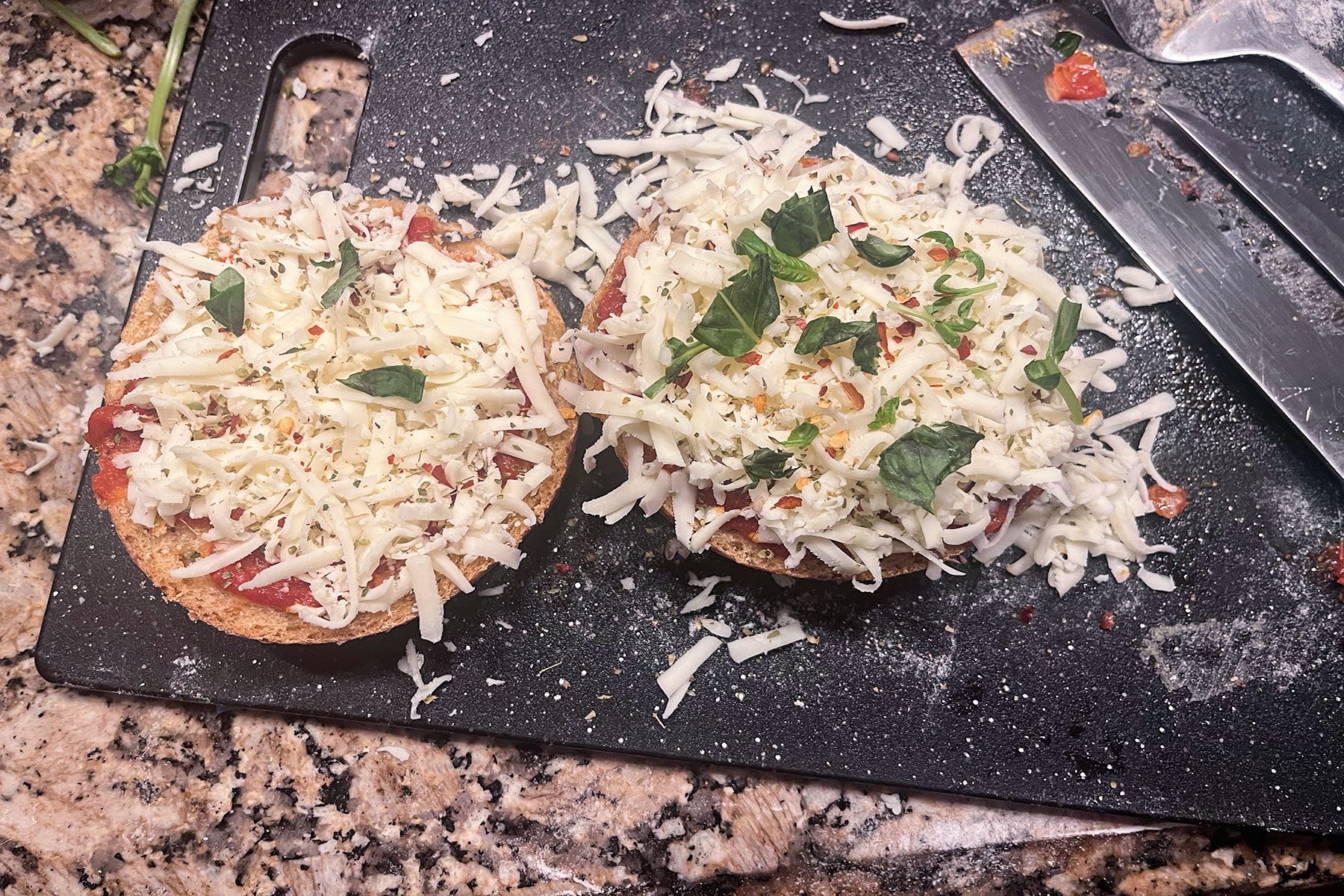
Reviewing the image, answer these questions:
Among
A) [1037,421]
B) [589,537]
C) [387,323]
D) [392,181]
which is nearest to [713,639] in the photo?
[589,537]

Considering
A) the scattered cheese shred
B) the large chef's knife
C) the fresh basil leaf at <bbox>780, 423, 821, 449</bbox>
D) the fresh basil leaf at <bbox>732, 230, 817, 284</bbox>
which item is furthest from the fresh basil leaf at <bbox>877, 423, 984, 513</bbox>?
the large chef's knife

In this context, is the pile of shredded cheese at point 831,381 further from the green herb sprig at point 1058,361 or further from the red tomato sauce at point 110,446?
the red tomato sauce at point 110,446

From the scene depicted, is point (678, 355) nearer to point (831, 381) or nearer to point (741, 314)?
point (741, 314)

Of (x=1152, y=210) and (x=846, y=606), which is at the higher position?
(x=1152, y=210)

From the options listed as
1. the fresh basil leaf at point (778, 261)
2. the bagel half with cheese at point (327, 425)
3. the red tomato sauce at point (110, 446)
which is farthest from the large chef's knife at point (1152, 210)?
the red tomato sauce at point (110, 446)

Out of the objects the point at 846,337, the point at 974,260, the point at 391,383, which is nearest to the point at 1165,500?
the point at 974,260

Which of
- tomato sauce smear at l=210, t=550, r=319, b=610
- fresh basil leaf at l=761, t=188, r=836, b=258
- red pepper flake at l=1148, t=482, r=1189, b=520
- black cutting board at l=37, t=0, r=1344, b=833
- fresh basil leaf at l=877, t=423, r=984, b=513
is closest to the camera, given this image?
fresh basil leaf at l=877, t=423, r=984, b=513

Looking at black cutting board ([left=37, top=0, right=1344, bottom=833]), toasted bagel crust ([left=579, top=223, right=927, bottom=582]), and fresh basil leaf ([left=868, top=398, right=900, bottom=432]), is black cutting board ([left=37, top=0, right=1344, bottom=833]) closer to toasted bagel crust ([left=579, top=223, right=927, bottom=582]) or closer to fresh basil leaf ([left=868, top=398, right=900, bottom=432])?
toasted bagel crust ([left=579, top=223, right=927, bottom=582])
